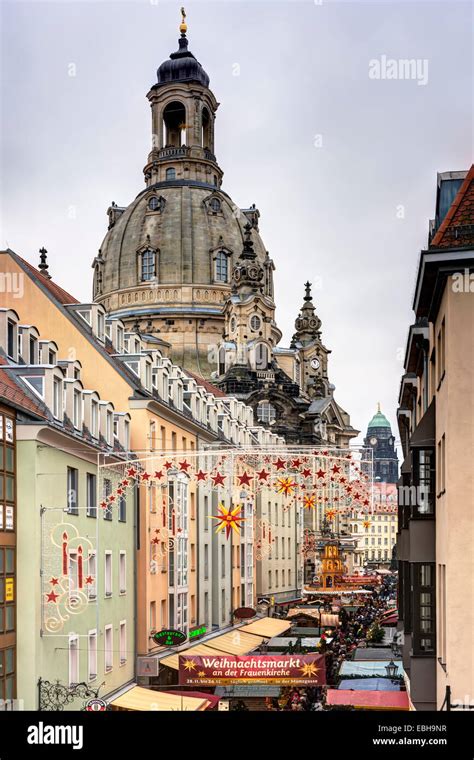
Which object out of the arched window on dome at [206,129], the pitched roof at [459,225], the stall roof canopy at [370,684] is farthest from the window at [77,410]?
the arched window on dome at [206,129]

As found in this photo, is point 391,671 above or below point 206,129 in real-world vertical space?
below

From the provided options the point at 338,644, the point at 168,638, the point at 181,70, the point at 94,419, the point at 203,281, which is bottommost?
the point at 338,644

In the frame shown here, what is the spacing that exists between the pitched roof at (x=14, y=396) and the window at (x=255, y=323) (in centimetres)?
8107

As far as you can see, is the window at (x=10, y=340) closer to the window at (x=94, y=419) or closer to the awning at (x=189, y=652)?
the window at (x=94, y=419)

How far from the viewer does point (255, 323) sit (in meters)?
114

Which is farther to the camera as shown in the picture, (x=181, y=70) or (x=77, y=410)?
(x=181, y=70)

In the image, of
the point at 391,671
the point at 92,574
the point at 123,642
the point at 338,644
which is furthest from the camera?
the point at 338,644

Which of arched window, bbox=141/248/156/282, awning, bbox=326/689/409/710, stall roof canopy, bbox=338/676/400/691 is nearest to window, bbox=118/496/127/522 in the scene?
stall roof canopy, bbox=338/676/400/691

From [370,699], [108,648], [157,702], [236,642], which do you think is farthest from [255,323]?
[157,702]

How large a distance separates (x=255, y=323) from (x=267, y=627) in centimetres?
5690

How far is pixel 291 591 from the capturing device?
86875 millimetres

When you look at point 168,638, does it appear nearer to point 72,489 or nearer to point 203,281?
point 72,489

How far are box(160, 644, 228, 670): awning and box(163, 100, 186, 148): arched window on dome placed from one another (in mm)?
98538

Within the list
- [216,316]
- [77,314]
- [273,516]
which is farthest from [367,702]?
[216,316]
